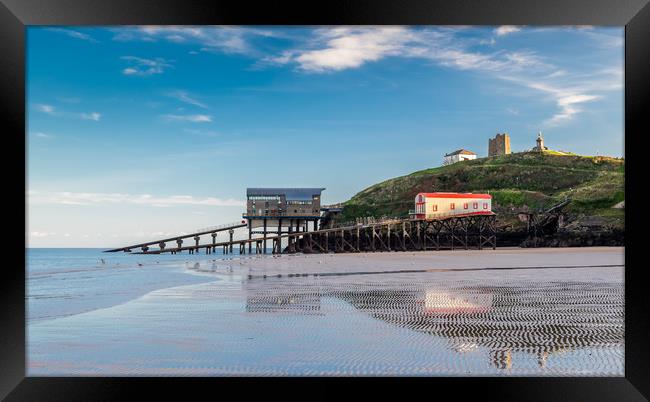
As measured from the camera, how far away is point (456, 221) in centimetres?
5162

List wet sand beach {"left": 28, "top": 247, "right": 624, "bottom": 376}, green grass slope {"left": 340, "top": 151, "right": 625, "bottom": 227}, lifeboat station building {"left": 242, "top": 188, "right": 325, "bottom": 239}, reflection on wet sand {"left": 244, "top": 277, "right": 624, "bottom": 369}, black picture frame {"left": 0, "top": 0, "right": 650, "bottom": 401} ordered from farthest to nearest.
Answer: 1. green grass slope {"left": 340, "top": 151, "right": 625, "bottom": 227}
2. lifeboat station building {"left": 242, "top": 188, "right": 325, "bottom": 239}
3. reflection on wet sand {"left": 244, "top": 277, "right": 624, "bottom": 369}
4. wet sand beach {"left": 28, "top": 247, "right": 624, "bottom": 376}
5. black picture frame {"left": 0, "top": 0, "right": 650, "bottom": 401}

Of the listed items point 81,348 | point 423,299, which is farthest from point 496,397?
point 423,299

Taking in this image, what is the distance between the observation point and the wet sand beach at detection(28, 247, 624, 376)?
19.0 ft

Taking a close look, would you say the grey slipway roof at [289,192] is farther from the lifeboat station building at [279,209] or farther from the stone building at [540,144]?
the stone building at [540,144]

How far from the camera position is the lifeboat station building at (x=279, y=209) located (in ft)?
193

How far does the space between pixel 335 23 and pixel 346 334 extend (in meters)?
4.37

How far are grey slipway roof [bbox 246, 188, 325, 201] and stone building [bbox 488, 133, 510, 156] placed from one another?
161ft

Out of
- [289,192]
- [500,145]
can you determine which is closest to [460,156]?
[500,145]

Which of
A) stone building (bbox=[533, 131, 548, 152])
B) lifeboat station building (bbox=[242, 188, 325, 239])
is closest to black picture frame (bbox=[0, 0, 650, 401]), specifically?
lifeboat station building (bbox=[242, 188, 325, 239])

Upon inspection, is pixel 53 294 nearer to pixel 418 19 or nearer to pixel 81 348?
pixel 81 348

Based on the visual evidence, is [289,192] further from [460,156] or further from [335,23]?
[335,23]

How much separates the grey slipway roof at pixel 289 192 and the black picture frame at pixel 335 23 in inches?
2155

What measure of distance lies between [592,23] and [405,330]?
4656 mm

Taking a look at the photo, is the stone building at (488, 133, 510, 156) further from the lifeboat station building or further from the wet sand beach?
the wet sand beach
